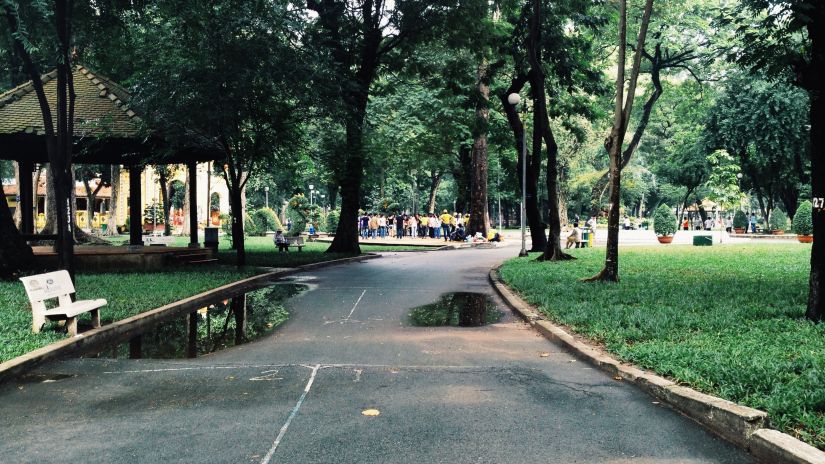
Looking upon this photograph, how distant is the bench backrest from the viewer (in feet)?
27.2

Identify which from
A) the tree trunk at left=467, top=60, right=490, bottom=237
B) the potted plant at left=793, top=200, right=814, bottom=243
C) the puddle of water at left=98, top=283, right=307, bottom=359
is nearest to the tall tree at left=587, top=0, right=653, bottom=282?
the puddle of water at left=98, top=283, right=307, bottom=359

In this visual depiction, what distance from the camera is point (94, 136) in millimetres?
17656

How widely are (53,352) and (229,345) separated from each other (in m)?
1.97

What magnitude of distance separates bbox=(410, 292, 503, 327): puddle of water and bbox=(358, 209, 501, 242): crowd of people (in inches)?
924

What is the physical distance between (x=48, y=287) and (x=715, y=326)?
871 cm

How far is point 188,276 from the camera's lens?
15.6m

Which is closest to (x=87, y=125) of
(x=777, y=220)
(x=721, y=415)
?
(x=721, y=415)

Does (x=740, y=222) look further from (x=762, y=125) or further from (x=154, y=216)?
(x=154, y=216)

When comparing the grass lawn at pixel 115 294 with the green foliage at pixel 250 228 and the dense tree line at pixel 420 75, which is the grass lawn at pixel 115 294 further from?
the green foliage at pixel 250 228

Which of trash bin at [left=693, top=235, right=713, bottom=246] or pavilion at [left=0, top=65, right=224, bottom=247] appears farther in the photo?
trash bin at [left=693, top=235, right=713, bottom=246]

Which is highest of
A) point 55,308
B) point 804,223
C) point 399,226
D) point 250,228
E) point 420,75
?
point 420,75

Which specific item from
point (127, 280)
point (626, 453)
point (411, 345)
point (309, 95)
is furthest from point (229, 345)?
point (309, 95)

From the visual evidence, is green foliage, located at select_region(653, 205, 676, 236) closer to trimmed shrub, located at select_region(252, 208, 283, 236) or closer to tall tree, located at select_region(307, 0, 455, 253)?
tall tree, located at select_region(307, 0, 455, 253)

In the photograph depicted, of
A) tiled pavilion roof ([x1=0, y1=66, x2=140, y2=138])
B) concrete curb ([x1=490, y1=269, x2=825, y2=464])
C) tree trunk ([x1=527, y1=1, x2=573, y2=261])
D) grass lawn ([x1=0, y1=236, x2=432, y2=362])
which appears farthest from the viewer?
tree trunk ([x1=527, y1=1, x2=573, y2=261])
